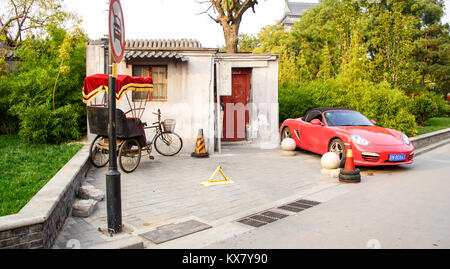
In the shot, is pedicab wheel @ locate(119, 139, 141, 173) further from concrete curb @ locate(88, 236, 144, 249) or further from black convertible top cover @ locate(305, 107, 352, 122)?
black convertible top cover @ locate(305, 107, 352, 122)

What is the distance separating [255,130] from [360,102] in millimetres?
3999

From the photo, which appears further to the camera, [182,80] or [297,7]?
[297,7]

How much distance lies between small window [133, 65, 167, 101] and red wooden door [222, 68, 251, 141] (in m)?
3.15

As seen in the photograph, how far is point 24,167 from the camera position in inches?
259

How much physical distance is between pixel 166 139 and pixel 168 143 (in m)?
0.13

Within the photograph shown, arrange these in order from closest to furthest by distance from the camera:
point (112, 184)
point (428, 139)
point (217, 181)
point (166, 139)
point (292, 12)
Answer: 1. point (112, 184)
2. point (217, 181)
3. point (166, 139)
4. point (428, 139)
5. point (292, 12)

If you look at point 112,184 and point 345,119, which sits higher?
point 345,119

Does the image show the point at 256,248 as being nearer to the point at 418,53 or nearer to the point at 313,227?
the point at 313,227

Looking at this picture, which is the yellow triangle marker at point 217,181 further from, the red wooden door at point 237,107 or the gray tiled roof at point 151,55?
the red wooden door at point 237,107

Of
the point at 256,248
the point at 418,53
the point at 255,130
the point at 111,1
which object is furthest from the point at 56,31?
the point at 418,53

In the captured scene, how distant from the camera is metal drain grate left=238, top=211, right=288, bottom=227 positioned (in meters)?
4.65

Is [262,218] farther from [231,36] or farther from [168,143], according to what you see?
[231,36]

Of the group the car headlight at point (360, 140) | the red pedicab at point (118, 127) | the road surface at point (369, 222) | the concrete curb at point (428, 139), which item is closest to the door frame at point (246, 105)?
the red pedicab at point (118, 127)

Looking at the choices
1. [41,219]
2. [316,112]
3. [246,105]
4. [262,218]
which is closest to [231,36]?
[246,105]
